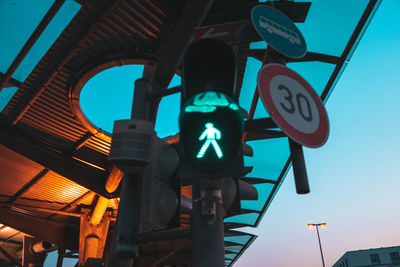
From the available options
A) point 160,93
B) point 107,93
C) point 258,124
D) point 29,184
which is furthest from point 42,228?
point 258,124

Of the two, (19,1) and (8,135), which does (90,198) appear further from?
(19,1)

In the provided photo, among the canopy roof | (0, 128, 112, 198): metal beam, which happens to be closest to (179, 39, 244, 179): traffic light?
the canopy roof

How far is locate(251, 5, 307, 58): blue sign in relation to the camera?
2.28 metres

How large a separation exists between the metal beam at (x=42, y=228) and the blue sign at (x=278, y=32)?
24814mm

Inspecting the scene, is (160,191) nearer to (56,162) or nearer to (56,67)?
(56,67)

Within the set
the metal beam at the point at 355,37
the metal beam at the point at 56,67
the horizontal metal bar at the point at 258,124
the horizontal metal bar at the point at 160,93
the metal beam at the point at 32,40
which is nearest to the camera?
the horizontal metal bar at the point at 258,124

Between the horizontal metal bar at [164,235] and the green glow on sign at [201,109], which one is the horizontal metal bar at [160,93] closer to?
the green glow on sign at [201,109]

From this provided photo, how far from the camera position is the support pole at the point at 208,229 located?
1.71 metres

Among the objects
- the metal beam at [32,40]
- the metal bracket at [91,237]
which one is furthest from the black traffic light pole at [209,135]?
the metal bracket at [91,237]

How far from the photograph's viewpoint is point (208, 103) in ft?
4.94

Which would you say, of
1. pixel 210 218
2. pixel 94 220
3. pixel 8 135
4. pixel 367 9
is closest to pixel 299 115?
pixel 210 218

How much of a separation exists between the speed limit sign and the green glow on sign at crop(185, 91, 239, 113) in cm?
33

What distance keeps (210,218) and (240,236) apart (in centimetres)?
2423

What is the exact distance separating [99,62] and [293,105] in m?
9.37
